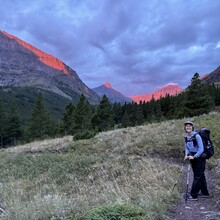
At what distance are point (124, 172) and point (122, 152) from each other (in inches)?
222

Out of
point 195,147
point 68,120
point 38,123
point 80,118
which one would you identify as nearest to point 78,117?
point 80,118

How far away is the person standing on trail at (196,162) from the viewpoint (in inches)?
287

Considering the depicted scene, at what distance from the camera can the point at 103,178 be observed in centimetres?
1083

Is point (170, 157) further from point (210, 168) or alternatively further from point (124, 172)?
point (124, 172)

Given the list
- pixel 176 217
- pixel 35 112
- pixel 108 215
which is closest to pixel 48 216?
pixel 108 215

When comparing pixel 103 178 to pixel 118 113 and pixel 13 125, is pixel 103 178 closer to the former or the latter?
pixel 13 125

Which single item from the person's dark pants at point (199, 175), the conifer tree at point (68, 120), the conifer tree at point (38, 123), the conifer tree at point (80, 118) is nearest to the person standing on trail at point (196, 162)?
the person's dark pants at point (199, 175)

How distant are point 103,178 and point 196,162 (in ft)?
14.4

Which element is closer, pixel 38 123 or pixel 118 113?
pixel 38 123

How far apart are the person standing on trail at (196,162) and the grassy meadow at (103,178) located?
486 millimetres

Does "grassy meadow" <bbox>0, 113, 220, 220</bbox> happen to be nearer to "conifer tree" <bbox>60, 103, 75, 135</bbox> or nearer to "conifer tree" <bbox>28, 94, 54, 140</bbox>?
"conifer tree" <bbox>60, 103, 75, 135</bbox>

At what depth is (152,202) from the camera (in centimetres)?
585

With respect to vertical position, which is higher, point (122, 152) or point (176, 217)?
point (122, 152)

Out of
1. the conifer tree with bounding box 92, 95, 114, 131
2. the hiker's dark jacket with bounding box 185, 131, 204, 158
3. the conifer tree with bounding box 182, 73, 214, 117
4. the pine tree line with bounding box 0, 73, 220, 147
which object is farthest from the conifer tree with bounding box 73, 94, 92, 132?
the hiker's dark jacket with bounding box 185, 131, 204, 158
